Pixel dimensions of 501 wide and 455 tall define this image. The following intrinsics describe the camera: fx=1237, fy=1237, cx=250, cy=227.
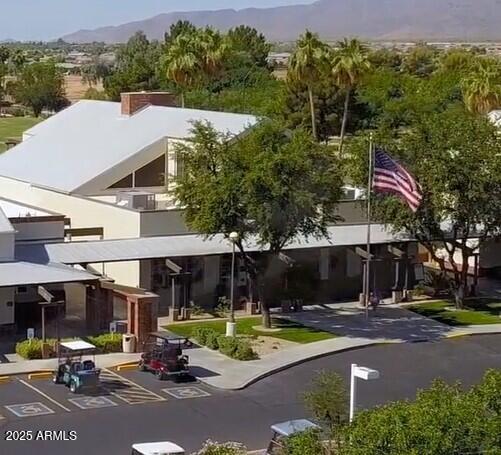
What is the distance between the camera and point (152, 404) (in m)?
33.2

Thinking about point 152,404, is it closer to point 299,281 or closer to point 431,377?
point 431,377

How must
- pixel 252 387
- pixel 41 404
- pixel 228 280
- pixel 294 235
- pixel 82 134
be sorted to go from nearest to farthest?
pixel 41 404 → pixel 252 387 → pixel 294 235 → pixel 228 280 → pixel 82 134

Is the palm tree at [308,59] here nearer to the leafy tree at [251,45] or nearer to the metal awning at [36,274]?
the metal awning at [36,274]

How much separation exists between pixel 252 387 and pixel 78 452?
8.59 m

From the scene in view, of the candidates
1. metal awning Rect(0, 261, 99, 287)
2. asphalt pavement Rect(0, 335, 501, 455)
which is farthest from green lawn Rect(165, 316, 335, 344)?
metal awning Rect(0, 261, 99, 287)

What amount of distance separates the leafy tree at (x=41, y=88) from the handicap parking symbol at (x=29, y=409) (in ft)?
421

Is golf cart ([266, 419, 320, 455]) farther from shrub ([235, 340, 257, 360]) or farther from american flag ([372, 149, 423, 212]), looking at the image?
american flag ([372, 149, 423, 212])

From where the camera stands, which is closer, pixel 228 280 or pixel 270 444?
pixel 270 444

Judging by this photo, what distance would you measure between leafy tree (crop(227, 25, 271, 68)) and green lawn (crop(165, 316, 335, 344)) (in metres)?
102

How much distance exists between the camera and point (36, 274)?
41188mm

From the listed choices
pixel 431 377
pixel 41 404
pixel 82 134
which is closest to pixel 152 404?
pixel 41 404

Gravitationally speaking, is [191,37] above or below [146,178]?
above

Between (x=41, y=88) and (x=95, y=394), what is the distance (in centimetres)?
12712

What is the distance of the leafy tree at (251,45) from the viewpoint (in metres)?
150
